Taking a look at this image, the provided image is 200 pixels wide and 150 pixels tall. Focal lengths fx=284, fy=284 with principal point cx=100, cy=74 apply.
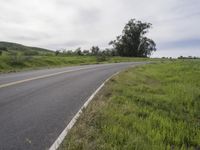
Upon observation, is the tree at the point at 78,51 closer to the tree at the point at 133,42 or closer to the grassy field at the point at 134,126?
the tree at the point at 133,42

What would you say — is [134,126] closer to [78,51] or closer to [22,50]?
[78,51]

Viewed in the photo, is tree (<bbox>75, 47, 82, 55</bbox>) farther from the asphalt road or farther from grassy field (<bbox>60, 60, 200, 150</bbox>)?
grassy field (<bbox>60, 60, 200, 150</bbox>)

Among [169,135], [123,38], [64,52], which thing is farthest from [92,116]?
[123,38]

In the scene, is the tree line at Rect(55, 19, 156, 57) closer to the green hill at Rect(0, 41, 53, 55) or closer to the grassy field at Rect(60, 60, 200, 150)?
the green hill at Rect(0, 41, 53, 55)

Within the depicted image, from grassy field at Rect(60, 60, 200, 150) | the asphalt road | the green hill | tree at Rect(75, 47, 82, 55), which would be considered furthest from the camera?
tree at Rect(75, 47, 82, 55)

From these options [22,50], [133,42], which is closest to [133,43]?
[133,42]

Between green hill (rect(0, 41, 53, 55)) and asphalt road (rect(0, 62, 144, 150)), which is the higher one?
asphalt road (rect(0, 62, 144, 150))

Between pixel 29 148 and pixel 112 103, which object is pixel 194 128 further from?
→ pixel 29 148

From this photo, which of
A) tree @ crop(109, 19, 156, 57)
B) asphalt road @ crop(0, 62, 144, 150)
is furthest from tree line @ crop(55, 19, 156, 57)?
asphalt road @ crop(0, 62, 144, 150)

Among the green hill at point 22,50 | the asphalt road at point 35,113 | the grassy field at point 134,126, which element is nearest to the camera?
the grassy field at point 134,126

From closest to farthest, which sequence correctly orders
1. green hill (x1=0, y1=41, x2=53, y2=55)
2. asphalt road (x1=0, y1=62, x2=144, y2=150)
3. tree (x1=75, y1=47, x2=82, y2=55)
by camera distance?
1. asphalt road (x1=0, y1=62, x2=144, y2=150)
2. green hill (x1=0, y1=41, x2=53, y2=55)
3. tree (x1=75, y1=47, x2=82, y2=55)

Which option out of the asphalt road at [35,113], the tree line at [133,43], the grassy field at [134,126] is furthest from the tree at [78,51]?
the grassy field at [134,126]

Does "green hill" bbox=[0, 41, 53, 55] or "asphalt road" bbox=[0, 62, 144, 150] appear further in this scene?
"green hill" bbox=[0, 41, 53, 55]

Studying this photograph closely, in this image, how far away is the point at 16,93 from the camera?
32.0 ft
